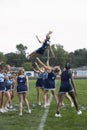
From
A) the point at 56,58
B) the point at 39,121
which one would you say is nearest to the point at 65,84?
the point at 39,121

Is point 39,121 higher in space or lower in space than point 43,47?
lower

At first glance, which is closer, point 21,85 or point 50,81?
point 21,85

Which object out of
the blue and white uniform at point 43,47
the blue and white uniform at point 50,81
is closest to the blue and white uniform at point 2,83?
the blue and white uniform at point 43,47

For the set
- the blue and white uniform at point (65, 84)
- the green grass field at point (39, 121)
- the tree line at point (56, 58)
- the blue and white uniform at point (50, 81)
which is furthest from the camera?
the tree line at point (56, 58)

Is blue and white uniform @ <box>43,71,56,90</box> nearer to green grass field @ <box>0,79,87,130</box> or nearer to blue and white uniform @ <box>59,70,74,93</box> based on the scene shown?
green grass field @ <box>0,79,87,130</box>

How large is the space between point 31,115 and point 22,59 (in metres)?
111

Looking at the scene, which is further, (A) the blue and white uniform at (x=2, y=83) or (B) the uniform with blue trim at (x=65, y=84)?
(A) the blue and white uniform at (x=2, y=83)

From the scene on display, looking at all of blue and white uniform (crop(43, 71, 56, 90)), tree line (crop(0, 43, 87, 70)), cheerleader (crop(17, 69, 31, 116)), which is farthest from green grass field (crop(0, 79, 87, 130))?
tree line (crop(0, 43, 87, 70))

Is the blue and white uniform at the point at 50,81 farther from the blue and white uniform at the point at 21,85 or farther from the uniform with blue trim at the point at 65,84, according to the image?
the uniform with blue trim at the point at 65,84

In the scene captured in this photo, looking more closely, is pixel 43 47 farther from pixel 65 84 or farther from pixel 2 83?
pixel 2 83

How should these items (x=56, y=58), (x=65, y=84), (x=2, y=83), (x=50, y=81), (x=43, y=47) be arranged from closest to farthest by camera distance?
(x=65, y=84)
(x=43, y=47)
(x=2, y=83)
(x=50, y=81)
(x=56, y=58)

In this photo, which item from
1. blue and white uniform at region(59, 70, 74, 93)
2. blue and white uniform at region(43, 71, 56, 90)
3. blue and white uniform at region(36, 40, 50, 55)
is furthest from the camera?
blue and white uniform at region(43, 71, 56, 90)

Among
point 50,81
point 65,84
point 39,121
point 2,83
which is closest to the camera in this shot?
point 39,121

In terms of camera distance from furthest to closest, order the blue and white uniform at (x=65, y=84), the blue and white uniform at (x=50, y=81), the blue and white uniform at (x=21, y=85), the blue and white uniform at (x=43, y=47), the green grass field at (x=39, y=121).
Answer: the blue and white uniform at (x=50, y=81) < the blue and white uniform at (x=43, y=47) < the blue and white uniform at (x=21, y=85) < the blue and white uniform at (x=65, y=84) < the green grass field at (x=39, y=121)
